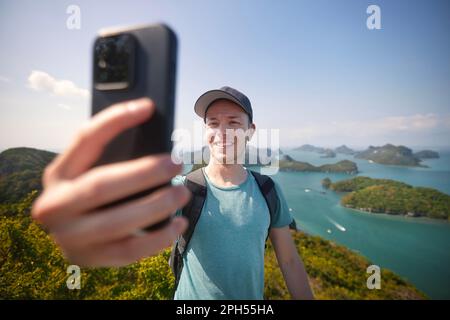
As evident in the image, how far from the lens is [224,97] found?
2.02m

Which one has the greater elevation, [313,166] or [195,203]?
[195,203]

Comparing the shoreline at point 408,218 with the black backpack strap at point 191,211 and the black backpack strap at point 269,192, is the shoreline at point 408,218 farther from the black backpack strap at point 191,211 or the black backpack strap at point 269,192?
the black backpack strap at point 191,211

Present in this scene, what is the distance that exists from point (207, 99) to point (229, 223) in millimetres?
1201

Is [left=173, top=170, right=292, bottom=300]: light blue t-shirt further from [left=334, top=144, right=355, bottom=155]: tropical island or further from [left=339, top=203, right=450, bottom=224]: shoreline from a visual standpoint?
[left=334, top=144, right=355, bottom=155]: tropical island

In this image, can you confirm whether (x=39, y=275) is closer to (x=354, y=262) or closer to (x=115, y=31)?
(x=115, y=31)

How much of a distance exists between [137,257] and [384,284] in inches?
1048

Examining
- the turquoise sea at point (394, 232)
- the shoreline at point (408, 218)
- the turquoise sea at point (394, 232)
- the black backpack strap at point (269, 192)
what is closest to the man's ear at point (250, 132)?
the black backpack strap at point (269, 192)

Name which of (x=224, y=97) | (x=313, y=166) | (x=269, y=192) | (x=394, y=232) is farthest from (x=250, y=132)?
(x=313, y=166)

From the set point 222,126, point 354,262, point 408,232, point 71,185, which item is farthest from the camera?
point 408,232

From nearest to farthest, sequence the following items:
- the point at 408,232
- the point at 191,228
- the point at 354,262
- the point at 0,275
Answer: the point at 191,228
the point at 0,275
the point at 354,262
the point at 408,232

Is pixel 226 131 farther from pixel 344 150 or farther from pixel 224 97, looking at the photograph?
pixel 344 150

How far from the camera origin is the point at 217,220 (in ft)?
5.50
